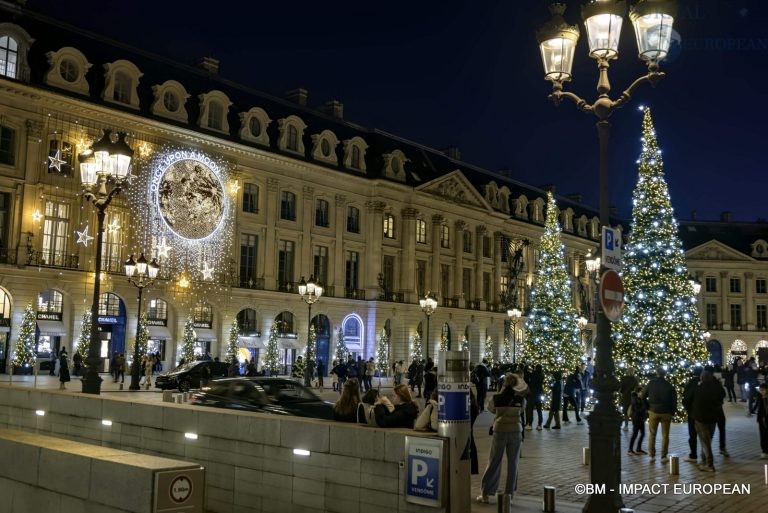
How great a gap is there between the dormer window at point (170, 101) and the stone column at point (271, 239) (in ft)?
24.3

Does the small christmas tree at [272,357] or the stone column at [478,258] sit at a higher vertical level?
the stone column at [478,258]

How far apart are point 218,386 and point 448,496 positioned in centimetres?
904

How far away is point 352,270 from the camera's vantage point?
177 feet

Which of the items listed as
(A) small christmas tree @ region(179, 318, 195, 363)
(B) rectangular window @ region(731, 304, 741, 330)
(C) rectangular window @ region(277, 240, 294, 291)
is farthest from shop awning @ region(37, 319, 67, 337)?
(B) rectangular window @ region(731, 304, 741, 330)

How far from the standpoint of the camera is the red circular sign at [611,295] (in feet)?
28.7

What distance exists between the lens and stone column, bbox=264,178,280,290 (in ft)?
156

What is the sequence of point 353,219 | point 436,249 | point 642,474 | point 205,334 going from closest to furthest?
point 642,474 < point 205,334 < point 353,219 < point 436,249

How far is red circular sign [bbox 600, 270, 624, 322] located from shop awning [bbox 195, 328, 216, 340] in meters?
36.4

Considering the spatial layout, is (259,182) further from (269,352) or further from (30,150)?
(30,150)

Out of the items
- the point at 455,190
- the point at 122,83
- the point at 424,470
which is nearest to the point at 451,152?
the point at 455,190

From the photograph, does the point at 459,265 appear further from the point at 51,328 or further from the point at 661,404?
the point at 661,404

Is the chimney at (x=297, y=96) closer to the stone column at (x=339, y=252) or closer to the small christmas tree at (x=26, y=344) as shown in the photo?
the stone column at (x=339, y=252)

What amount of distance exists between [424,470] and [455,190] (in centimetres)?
5500

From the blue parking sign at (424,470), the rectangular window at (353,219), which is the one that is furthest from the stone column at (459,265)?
the blue parking sign at (424,470)
